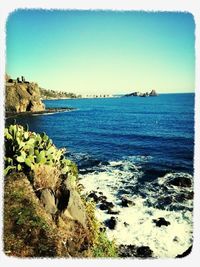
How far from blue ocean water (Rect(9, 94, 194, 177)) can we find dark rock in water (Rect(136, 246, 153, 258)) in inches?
68.6

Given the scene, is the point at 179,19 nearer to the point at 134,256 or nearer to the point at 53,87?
the point at 53,87

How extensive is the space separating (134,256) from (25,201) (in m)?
1.92

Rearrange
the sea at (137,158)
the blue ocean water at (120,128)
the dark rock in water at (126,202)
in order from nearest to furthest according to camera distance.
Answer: the sea at (137,158), the dark rock in water at (126,202), the blue ocean water at (120,128)

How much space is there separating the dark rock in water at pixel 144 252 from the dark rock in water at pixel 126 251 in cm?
8

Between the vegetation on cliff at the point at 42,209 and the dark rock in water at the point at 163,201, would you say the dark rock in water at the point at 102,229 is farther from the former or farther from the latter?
the dark rock in water at the point at 163,201

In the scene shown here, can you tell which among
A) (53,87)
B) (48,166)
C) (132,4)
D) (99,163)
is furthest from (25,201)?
(132,4)

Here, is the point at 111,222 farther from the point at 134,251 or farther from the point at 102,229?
the point at 134,251

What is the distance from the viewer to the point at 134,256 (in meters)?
6.29

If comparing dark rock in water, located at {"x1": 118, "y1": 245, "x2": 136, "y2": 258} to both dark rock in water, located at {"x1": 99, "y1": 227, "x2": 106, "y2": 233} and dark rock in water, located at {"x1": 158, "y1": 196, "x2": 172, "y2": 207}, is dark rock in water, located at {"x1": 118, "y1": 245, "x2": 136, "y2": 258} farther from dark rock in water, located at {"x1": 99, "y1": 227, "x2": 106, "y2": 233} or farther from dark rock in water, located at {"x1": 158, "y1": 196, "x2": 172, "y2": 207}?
dark rock in water, located at {"x1": 158, "y1": 196, "x2": 172, "y2": 207}

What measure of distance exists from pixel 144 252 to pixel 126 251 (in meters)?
0.30

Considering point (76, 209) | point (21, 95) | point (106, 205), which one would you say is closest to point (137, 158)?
point (106, 205)

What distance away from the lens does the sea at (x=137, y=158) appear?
6.96 meters

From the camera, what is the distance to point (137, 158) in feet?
29.1

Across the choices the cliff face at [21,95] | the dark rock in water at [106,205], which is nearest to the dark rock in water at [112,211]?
the dark rock in water at [106,205]
